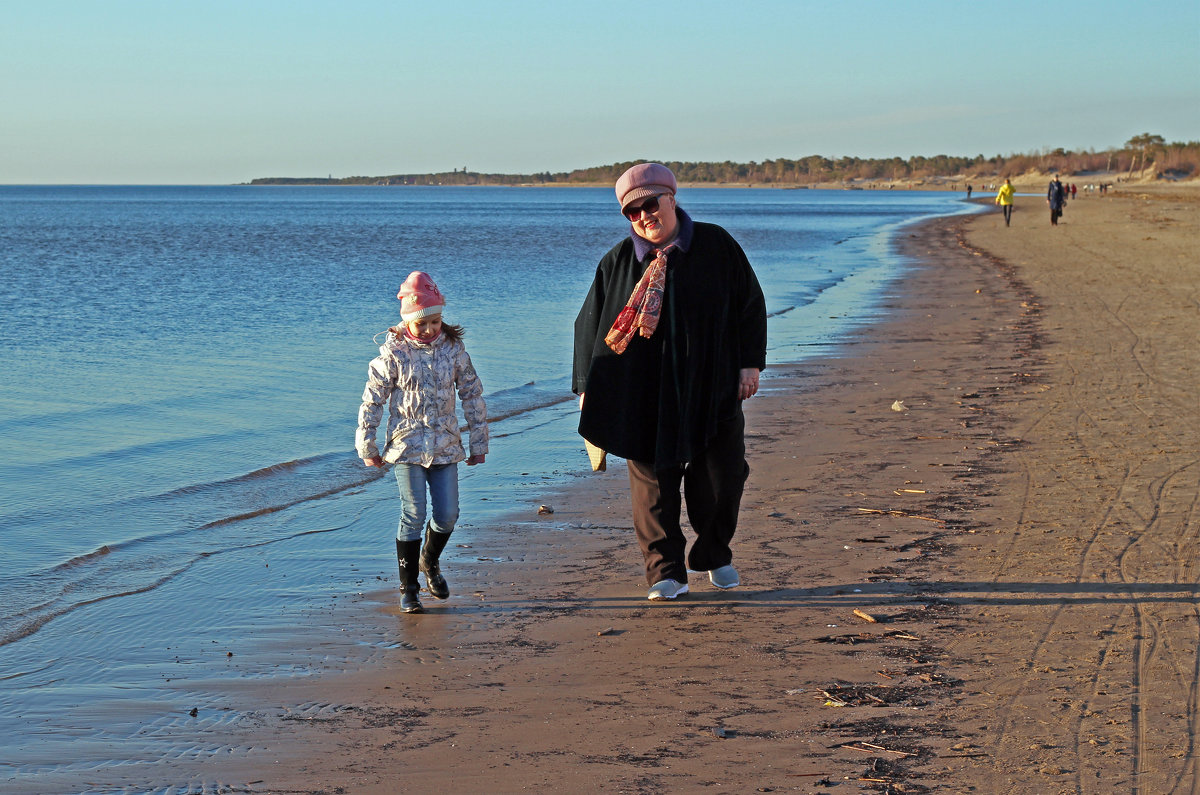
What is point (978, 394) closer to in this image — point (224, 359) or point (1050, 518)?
point (1050, 518)

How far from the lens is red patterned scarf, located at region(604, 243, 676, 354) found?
4625mm

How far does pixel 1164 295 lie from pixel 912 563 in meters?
13.7

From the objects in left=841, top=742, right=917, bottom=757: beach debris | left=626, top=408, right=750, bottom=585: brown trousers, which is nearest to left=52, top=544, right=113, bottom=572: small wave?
left=626, top=408, right=750, bottom=585: brown trousers

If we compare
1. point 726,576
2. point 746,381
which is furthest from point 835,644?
point 746,381

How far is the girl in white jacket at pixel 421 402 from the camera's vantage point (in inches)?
186

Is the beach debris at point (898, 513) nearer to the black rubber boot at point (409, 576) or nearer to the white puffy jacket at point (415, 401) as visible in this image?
the white puffy jacket at point (415, 401)

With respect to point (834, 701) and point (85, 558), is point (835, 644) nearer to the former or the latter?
point (834, 701)

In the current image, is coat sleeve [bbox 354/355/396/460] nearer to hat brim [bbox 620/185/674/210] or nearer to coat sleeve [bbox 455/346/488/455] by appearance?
coat sleeve [bbox 455/346/488/455]

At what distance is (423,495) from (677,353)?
1.26 m

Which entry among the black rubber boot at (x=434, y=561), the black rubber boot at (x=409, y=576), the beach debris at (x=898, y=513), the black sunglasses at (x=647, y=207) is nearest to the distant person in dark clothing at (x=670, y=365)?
the black sunglasses at (x=647, y=207)

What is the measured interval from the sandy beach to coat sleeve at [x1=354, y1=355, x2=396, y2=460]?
769 mm

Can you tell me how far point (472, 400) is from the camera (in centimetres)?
484

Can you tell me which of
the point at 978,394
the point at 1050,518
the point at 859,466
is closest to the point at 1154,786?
the point at 1050,518

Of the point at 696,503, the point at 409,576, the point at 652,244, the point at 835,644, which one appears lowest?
the point at 835,644
